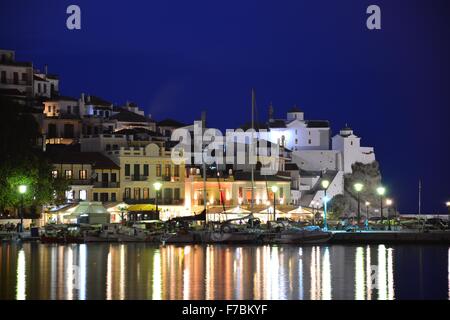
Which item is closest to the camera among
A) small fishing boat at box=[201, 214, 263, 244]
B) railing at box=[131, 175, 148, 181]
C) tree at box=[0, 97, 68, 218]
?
tree at box=[0, 97, 68, 218]

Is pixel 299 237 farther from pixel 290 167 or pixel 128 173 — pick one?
pixel 290 167

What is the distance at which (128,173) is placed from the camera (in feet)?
317

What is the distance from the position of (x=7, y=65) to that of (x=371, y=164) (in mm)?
45623

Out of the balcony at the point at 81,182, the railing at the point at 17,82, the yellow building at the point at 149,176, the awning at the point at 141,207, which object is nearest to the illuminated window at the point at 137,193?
the yellow building at the point at 149,176

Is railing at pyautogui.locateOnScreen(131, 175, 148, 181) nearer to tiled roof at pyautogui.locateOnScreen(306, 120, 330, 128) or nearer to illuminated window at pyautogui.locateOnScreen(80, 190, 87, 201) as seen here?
illuminated window at pyautogui.locateOnScreen(80, 190, 87, 201)

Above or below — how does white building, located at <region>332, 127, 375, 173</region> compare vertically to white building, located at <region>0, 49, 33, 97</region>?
below

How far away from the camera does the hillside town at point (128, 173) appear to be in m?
94.0

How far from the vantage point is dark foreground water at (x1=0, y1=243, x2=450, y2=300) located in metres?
48.1

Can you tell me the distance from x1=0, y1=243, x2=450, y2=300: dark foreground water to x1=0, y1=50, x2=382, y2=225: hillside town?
649 inches

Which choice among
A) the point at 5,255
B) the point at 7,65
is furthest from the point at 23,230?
the point at 7,65

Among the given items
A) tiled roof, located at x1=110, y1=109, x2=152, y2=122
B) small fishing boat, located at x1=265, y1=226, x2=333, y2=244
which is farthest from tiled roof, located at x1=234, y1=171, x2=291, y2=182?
small fishing boat, located at x1=265, y1=226, x2=333, y2=244
